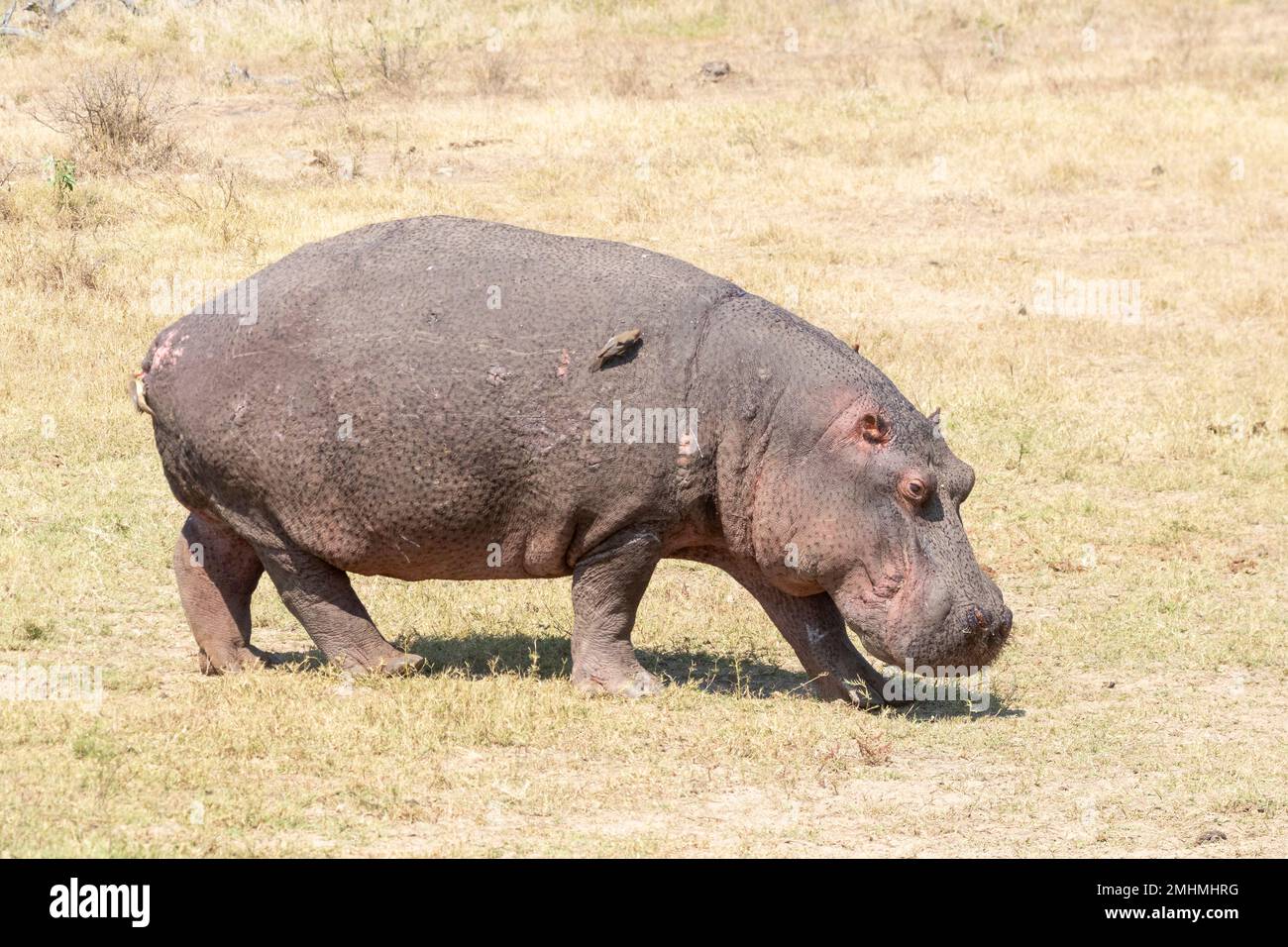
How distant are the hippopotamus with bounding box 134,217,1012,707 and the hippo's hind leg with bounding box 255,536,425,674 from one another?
0.04 feet

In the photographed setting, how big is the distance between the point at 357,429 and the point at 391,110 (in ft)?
56.0

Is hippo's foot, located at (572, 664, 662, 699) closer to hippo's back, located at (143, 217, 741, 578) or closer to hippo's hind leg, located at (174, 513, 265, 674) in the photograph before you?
hippo's back, located at (143, 217, 741, 578)

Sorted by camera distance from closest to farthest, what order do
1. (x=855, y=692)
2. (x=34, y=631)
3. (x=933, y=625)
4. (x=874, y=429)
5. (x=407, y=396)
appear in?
(x=407, y=396) → (x=933, y=625) → (x=874, y=429) → (x=855, y=692) → (x=34, y=631)

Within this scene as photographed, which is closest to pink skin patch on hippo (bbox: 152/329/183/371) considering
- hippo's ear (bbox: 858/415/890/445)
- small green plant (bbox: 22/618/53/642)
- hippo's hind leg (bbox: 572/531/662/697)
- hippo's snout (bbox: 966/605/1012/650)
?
small green plant (bbox: 22/618/53/642)

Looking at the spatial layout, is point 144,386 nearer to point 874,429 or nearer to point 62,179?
point 874,429

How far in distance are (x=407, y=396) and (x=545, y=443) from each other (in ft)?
2.18

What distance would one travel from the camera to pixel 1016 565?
1170 cm

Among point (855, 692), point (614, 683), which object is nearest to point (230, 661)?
point (614, 683)

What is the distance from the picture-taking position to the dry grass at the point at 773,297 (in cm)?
725

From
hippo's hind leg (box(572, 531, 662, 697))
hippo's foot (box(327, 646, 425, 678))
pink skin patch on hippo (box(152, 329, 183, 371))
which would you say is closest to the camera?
pink skin patch on hippo (box(152, 329, 183, 371))


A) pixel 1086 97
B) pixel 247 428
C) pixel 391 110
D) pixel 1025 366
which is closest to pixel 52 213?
pixel 391 110

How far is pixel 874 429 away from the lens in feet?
26.8

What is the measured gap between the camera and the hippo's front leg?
8.73m
